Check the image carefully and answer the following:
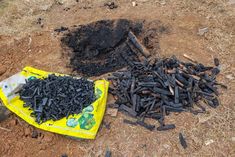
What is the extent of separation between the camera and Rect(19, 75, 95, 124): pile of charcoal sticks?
4.90 m

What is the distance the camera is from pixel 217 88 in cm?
552

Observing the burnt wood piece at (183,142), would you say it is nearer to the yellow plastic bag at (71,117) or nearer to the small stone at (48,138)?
the yellow plastic bag at (71,117)

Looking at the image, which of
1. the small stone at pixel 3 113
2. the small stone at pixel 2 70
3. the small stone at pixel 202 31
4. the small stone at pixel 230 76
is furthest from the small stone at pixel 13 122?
the small stone at pixel 202 31

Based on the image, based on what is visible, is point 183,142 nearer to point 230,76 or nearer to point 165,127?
point 165,127

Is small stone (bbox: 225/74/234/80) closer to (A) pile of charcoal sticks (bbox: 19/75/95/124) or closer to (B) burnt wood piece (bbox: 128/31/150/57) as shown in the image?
(B) burnt wood piece (bbox: 128/31/150/57)

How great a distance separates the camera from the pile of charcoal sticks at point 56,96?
16.1 feet

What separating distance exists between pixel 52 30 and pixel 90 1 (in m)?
1.56

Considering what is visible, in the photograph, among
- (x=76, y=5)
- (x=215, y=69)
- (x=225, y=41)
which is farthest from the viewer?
(x=76, y=5)

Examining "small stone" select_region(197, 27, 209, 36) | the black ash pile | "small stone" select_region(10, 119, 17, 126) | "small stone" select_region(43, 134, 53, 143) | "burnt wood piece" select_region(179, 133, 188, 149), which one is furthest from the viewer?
"small stone" select_region(197, 27, 209, 36)

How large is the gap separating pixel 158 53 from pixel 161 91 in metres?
1.25

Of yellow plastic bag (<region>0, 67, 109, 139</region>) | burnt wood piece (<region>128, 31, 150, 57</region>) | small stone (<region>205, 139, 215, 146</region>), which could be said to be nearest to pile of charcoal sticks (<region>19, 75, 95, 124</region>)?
yellow plastic bag (<region>0, 67, 109, 139</region>)

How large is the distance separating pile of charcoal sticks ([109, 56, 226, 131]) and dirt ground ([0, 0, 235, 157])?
0.55 feet

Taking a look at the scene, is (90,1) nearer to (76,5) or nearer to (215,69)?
(76,5)

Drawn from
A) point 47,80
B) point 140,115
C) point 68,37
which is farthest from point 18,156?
point 68,37
